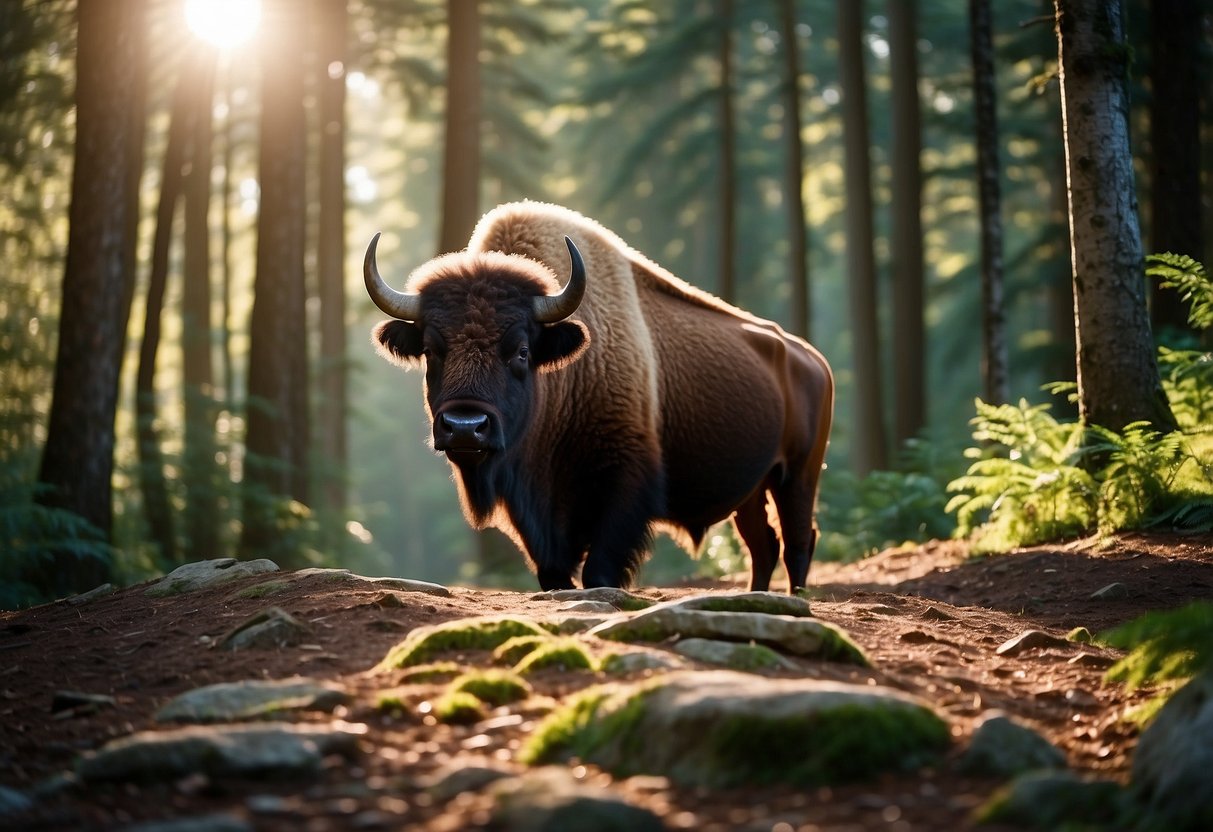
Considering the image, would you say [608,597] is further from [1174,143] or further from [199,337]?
[199,337]

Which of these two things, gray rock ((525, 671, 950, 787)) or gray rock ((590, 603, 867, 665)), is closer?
gray rock ((525, 671, 950, 787))

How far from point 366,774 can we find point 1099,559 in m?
6.79

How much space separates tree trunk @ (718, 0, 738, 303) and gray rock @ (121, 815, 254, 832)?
66.1 feet

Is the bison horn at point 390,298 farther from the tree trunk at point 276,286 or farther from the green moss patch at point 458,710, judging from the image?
the tree trunk at point 276,286

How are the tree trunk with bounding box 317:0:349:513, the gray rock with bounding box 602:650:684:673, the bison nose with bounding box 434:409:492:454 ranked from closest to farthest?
the gray rock with bounding box 602:650:684:673 < the bison nose with bounding box 434:409:492:454 < the tree trunk with bounding box 317:0:349:513

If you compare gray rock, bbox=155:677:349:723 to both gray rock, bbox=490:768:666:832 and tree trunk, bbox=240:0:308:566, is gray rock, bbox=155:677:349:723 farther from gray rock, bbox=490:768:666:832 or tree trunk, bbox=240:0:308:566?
tree trunk, bbox=240:0:308:566

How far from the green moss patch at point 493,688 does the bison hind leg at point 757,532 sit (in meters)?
6.92

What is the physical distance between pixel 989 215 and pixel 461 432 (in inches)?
374

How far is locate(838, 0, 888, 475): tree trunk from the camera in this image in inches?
877

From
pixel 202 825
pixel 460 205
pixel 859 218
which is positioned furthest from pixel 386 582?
pixel 859 218

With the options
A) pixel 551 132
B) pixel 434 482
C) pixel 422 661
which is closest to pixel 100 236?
pixel 422 661

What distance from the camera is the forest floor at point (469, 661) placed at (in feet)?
12.0

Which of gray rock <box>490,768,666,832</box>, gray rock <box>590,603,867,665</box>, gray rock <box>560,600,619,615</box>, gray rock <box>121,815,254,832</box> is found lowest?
gray rock <box>121,815,254,832</box>

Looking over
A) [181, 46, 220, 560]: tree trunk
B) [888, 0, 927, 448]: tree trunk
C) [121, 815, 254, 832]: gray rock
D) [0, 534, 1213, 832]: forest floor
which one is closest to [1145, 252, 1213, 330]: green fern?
[0, 534, 1213, 832]: forest floor
